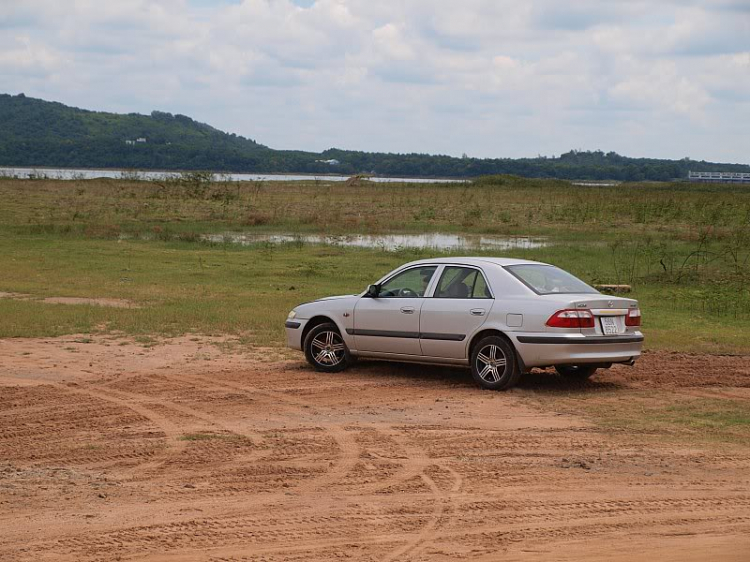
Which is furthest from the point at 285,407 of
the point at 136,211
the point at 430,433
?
the point at 136,211

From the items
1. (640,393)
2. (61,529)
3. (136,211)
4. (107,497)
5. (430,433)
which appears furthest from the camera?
(136,211)

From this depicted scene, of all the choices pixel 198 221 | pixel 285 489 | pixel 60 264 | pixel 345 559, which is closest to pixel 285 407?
pixel 285 489

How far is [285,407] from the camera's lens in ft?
36.9

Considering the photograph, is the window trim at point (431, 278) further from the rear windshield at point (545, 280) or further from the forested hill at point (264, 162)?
the forested hill at point (264, 162)

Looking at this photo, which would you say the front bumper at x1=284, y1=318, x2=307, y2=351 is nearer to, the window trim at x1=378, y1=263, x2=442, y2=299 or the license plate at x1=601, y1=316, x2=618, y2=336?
the window trim at x1=378, y1=263, x2=442, y2=299

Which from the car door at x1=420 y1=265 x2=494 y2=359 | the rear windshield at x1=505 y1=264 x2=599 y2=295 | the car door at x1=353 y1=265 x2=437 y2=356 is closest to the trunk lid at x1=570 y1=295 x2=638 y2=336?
the rear windshield at x1=505 y1=264 x2=599 y2=295

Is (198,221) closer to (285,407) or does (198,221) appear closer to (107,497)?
(285,407)

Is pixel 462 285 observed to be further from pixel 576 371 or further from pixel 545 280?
pixel 576 371

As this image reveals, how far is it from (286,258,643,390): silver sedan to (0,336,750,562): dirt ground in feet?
1.31

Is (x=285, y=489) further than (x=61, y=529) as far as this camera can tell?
Yes

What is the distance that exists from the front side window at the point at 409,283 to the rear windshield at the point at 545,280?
1.03m

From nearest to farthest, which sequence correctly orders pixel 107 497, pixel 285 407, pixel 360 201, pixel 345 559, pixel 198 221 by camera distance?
pixel 345 559
pixel 107 497
pixel 285 407
pixel 198 221
pixel 360 201

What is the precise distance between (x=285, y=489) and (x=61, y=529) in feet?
5.37

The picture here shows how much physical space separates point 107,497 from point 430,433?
319cm
